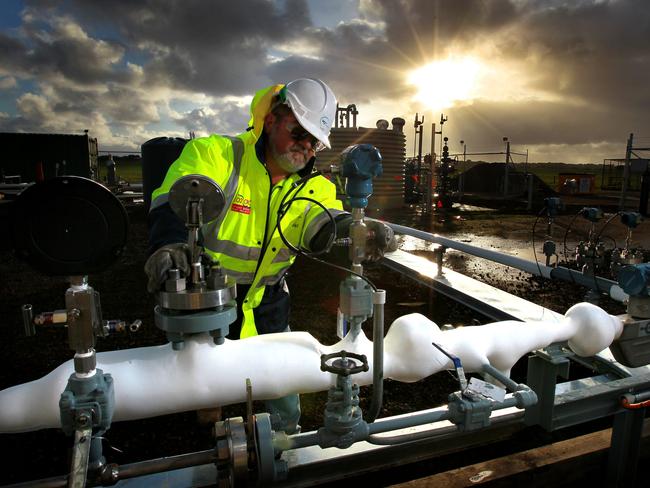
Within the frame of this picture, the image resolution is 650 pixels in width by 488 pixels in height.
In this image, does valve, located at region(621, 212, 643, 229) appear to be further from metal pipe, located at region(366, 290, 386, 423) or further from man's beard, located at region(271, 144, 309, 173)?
metal pipe, located at region(366, 290, 386, 423)

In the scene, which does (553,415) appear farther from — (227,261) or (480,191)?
(480,191)

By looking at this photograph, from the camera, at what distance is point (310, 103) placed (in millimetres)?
2039

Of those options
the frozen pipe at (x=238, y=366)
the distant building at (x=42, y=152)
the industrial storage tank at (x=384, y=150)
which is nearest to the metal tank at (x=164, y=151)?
the frozen pipe at (x=238, y=366)

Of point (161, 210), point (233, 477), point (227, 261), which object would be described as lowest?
point (233, 477)

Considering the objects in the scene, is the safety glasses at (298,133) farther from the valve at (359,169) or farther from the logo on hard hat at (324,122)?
the valve at (359,169)

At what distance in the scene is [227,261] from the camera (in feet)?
7.07

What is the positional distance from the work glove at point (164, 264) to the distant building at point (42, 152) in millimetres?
15530

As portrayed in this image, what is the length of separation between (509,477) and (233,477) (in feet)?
4.26

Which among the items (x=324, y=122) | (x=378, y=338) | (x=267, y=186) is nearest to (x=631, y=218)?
(x=324, y=122)

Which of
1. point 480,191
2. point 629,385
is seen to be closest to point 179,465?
point 629,385

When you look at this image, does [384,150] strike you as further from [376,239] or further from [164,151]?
[376,239]

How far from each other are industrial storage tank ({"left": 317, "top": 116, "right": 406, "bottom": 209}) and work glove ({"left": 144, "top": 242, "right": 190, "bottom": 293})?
11987 millimetres

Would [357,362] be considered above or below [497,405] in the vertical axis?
above

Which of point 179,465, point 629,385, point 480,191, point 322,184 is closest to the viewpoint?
point 179,465
